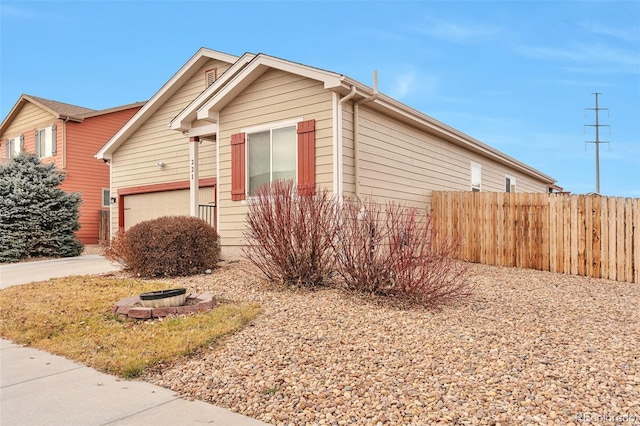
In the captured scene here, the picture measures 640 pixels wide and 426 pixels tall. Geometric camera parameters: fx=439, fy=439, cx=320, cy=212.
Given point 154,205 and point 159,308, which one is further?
point 154,205

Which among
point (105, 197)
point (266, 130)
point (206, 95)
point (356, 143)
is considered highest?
point (206, 95)

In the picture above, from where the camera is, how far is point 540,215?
9656 mm

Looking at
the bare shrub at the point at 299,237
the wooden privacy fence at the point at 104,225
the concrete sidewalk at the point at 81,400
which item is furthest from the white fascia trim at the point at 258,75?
the wooden privacy fence at the point at 104,225

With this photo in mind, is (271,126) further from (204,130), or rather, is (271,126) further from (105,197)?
(105,197)

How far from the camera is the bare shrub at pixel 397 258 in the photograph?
5.31 m

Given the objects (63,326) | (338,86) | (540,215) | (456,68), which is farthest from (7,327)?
(456,68)

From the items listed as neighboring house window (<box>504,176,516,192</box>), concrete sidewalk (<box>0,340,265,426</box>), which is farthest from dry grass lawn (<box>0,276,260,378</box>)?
neighboring house window (<box>504,176,516,192</box>)

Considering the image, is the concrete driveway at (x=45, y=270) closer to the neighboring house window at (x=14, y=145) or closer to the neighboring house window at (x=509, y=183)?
the neighboring house window at (x=14, y=145)

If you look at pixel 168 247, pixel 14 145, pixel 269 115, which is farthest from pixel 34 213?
pixel 14 145

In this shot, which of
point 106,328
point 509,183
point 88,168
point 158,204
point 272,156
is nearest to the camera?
point 106,328

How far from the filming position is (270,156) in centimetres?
930

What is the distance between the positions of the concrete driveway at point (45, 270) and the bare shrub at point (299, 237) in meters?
4.63

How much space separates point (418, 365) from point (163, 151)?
12452 mm

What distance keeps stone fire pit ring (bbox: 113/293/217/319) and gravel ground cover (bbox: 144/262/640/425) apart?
2.06 feet
